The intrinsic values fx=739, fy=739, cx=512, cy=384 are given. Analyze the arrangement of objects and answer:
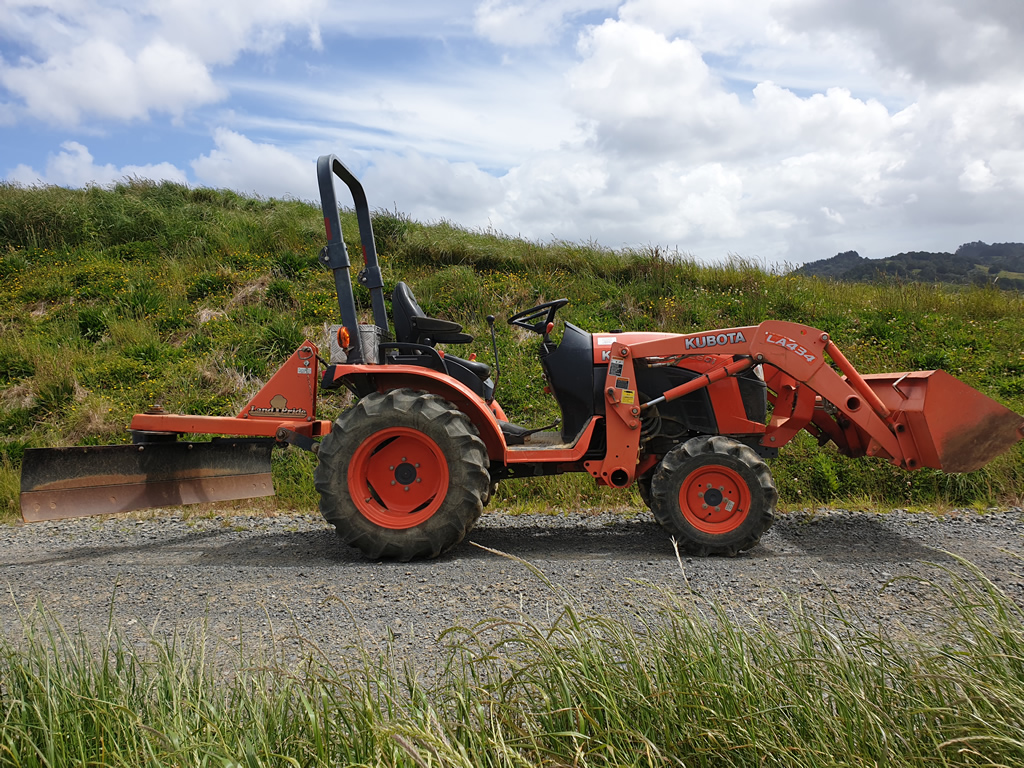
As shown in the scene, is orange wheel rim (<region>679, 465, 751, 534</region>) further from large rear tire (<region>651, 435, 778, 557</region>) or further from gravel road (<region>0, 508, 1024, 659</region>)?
gravel road (<region>0, 508, 1024, 659</region>)

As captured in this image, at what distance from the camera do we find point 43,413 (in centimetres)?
910

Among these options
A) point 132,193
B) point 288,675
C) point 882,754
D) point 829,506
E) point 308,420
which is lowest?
point 829,506

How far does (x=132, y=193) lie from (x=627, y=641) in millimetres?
15690

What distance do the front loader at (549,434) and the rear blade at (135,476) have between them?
1cm

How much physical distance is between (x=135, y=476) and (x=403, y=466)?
6.61 ft

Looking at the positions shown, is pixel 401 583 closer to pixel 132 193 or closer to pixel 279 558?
pixel 279 558

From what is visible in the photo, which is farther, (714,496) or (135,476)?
(135,476)

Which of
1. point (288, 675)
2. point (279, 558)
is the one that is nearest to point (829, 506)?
point (279, 558)

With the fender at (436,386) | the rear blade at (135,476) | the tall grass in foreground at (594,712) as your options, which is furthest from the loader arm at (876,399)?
the rear blade at (135,476)

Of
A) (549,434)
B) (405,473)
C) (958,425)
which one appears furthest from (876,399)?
(405,473)

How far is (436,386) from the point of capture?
5004 mm

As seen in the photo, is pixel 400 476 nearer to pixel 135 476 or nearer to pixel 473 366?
pixel 473 366

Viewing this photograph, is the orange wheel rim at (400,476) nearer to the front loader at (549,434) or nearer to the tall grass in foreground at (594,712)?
the front loader at (549,434)

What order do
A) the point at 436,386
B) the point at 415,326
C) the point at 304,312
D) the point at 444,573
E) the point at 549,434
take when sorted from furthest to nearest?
the point at 304,312, the point at 549,434, the point at 415,326, the point at 436,386, the point at 444,573
